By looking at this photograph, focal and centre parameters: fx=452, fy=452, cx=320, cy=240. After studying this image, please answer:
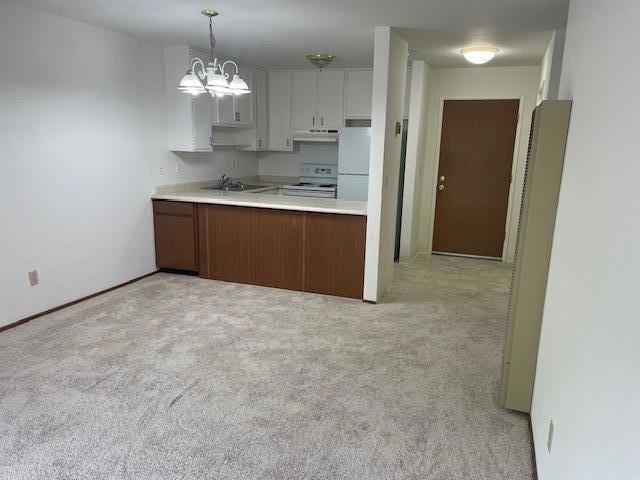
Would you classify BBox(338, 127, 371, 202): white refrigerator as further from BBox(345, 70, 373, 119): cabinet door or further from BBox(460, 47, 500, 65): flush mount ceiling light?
BBox(460, 47, 500, 65): flush mount ceiling light

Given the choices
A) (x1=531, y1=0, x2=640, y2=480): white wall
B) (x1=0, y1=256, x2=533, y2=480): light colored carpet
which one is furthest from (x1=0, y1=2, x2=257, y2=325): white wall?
(x1=531, y1=0, x2=640, y2=480): white wall

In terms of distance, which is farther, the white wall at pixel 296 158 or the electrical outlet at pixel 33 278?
the white wall at pixel 296 158

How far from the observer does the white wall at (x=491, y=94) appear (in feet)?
17.8

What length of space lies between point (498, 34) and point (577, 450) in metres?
3.46

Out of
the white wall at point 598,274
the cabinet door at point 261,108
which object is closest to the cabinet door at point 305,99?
the cabinet door at point 261,108

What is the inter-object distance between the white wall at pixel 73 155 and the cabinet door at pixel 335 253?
183 centimetres

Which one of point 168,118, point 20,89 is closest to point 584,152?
point 20,89

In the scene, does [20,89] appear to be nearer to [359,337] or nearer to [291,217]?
[291,217]

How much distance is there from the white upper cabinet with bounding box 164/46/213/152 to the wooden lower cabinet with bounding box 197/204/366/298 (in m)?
0.78

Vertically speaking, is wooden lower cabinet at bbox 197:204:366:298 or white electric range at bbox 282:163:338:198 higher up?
white electric range at bbox 282:163:338:198

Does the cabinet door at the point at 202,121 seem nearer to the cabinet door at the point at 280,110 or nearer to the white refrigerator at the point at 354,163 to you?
the cabinet door at the point at 280,110

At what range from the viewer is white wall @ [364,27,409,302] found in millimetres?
3729

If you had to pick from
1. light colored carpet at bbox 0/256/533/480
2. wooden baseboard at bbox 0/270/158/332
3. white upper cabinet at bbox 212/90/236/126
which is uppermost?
white upper cabinet at bbox 212/90/236/126

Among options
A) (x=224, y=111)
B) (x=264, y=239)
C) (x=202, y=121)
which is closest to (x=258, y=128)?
(x=224, y=111)
